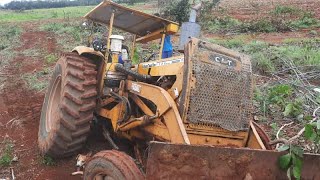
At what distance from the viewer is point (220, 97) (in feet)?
15.8

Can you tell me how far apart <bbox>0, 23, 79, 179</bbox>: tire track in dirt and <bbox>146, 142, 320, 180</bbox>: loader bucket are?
7.49 ft

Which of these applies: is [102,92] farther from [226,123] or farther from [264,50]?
[264,50]

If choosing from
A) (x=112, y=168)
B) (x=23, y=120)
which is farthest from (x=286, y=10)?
(x=112, y=168)

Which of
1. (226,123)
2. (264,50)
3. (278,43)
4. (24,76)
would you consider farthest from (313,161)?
(278,43)

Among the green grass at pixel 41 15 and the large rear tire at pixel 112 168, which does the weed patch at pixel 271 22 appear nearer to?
the green grass at pixel 41 15

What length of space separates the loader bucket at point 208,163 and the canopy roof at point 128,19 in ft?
8.96

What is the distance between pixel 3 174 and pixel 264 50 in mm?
7717

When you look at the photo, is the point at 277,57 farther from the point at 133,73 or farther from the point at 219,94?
the point at 219,94

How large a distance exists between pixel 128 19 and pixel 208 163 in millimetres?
3197

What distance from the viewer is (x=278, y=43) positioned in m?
13.5

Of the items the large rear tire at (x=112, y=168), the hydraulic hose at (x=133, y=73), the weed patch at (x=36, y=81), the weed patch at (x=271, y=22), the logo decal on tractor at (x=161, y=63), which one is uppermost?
the weed patch at (x=271, y=22)

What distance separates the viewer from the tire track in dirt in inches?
234

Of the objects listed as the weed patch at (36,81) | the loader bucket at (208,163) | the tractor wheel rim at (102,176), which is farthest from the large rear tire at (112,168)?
the weed patch at (36,81)

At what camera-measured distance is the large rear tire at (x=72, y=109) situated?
5.59m
